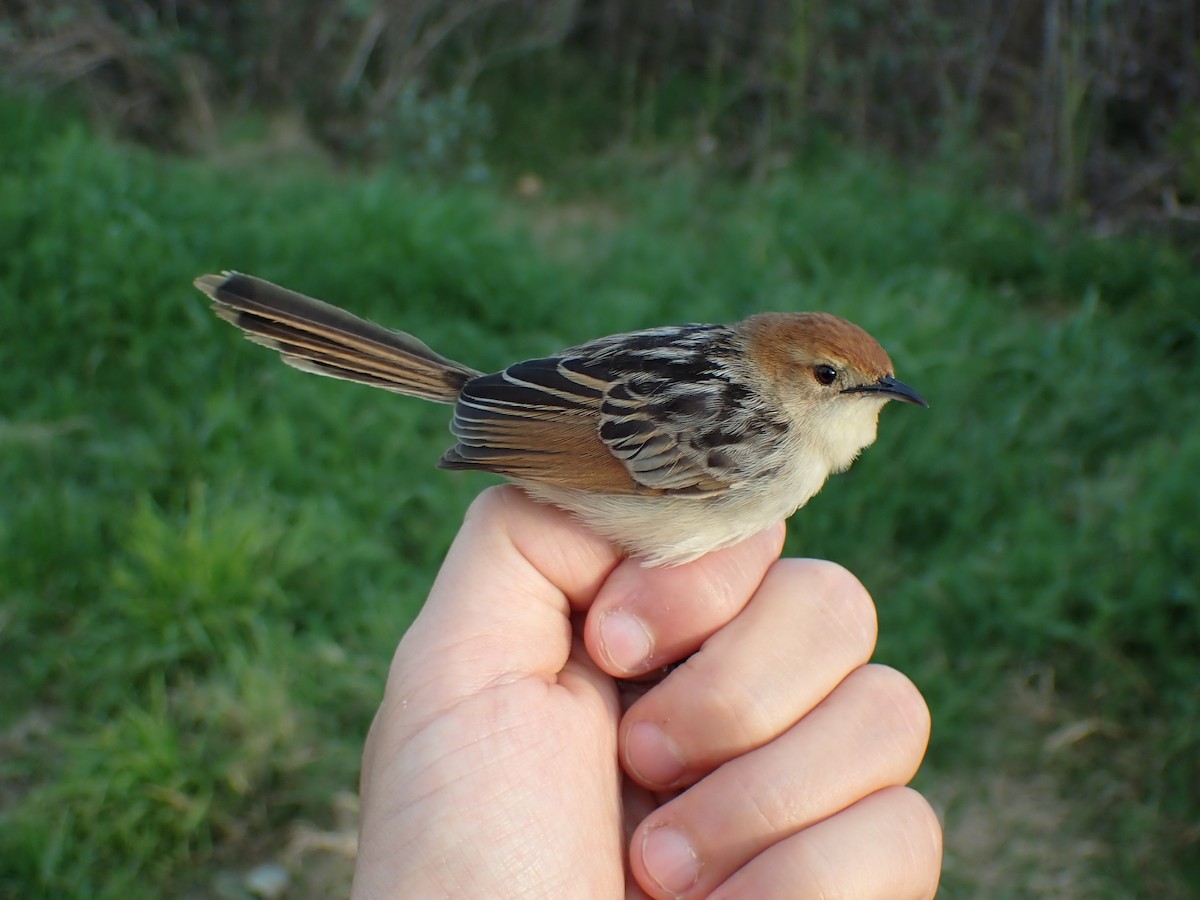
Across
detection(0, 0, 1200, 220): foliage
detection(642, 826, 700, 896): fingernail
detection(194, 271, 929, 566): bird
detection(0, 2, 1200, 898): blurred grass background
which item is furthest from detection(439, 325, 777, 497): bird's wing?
detection(0, 0, 1200, 220): foliage

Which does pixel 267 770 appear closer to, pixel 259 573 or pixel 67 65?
pixel 259 573

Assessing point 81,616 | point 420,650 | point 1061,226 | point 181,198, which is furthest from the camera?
point 1061,226

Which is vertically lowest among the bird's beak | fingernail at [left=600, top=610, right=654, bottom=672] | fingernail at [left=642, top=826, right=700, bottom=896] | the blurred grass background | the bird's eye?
the blurred grass background

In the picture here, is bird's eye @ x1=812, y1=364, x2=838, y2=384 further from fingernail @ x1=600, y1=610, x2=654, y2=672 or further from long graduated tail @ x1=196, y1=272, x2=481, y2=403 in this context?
long graduated tail @ x1=196, y1=272, x2=481, y2=403

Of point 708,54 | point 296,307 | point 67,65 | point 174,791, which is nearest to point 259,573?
point 174,791

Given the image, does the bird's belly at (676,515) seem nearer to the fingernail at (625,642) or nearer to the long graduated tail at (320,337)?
the fingernail at (625,642)

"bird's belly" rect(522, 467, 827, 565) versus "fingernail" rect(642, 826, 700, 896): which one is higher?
"bird's belly" rect(522, 467, 827, 565)

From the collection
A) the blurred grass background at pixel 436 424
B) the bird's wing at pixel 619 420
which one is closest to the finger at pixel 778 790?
the bird's wing at pixel 619 420
